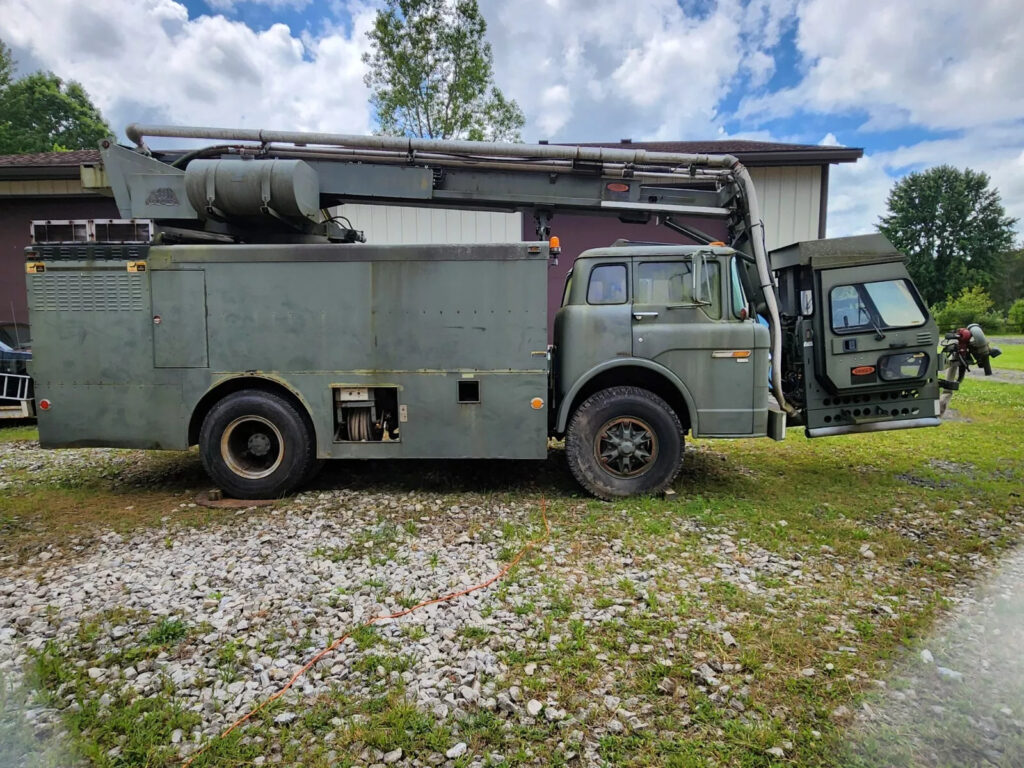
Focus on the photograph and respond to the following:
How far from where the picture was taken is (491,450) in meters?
5.38

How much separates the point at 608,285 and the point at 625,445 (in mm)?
1579

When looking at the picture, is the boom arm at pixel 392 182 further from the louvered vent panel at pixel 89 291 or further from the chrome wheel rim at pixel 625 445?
the chrome wheel rim at pixel 625 445

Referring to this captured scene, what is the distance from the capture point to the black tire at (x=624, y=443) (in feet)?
17.6

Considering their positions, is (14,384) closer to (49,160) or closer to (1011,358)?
(49,160)

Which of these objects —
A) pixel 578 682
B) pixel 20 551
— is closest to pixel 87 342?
pixel 20 551

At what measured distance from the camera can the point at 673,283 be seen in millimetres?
5371

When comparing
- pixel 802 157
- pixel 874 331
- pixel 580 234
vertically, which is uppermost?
pixel 802 157

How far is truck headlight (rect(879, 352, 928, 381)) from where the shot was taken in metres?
5.61

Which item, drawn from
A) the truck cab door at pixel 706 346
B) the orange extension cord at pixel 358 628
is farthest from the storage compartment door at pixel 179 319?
the truck cab door at pixel 706 346

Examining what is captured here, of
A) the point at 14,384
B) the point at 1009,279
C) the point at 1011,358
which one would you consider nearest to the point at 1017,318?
the point at 1009,279

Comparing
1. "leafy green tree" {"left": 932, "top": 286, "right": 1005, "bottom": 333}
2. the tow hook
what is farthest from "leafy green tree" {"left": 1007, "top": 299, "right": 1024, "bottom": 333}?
the tow hook

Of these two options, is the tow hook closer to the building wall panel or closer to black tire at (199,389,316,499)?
black tire at (199,389,316,499)

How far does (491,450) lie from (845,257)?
4163 mm

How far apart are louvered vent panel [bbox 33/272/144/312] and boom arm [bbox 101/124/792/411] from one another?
27.8 inches
